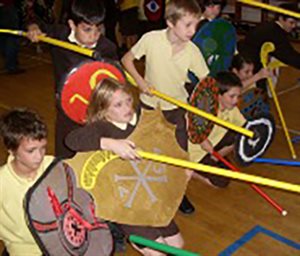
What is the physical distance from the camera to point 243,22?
24.7 ft

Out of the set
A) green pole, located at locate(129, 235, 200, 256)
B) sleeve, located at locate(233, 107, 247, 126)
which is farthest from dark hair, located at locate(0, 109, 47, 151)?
sleeve, located at locate(233, 107, 247, 126)

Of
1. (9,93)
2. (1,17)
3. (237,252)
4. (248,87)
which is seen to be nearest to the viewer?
(237,252)

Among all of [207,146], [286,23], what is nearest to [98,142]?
[207,146]

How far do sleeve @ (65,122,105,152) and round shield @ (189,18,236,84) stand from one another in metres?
1.49

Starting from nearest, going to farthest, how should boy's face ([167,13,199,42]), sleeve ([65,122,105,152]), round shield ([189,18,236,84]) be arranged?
sleeve ([65,122,105,152]), boy's face ([167,13,199,42]), round shield ([189,18,236,84])

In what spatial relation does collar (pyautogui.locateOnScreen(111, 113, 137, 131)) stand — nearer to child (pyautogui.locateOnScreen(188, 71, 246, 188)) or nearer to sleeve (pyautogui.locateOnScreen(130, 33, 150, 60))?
sleeve (pyautogui.locateOnScreen(130, 33, 150, 60))

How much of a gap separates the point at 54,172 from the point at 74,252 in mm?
310

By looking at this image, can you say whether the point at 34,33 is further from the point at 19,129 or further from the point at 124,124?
the point at 19,129

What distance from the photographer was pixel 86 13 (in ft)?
8.73

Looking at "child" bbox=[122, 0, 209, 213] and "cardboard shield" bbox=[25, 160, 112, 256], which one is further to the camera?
"child" bbox=[122, 0, 209, 213]

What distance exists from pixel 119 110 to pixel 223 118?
127 cm

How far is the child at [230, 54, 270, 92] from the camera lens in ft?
12.3

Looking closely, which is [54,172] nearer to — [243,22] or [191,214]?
[191,214]

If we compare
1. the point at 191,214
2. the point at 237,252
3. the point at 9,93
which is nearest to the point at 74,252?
the point at 237,252
